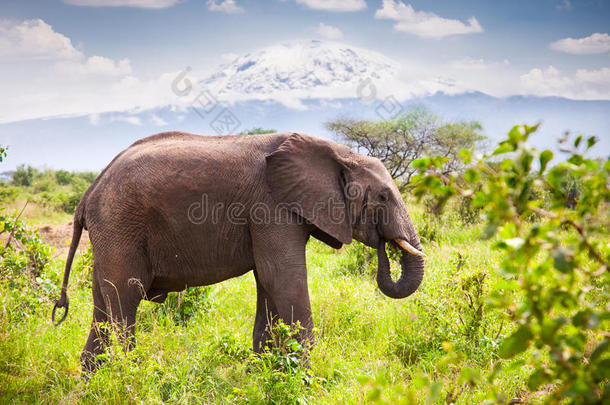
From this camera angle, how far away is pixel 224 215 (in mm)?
4648

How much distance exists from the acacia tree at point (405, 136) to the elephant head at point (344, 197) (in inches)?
429

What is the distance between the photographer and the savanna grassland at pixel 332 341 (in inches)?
65.6

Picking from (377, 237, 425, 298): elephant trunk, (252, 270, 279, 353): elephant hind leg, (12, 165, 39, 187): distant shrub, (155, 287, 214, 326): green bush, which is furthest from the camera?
(12, 165, 39, 187): distant shrub

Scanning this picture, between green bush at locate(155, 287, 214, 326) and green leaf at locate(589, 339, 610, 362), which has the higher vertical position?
green leaf at locate(589, 339, 610, 362)

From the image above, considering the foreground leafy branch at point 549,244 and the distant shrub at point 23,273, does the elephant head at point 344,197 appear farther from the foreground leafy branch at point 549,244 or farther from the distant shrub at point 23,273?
the distant shrub at point 23,273

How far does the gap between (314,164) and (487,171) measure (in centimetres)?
310

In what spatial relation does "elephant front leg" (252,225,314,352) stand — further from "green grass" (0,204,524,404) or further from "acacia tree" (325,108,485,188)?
"acacia tree" (325,108,485,188)

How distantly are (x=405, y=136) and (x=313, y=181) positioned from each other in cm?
1318

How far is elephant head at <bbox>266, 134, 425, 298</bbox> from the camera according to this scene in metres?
4.62

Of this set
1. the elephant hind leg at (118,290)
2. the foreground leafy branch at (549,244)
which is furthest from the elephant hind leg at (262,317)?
the foreground leafy branch at (549,244)

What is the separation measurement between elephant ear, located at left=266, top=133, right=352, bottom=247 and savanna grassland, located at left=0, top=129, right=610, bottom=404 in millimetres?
1092

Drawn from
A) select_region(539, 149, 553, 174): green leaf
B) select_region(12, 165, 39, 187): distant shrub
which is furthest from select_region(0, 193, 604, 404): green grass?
select_region(12, 165, 39, 187): distant shrub

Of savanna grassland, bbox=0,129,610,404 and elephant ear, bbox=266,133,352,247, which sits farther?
elephant ear, bbox=266,133,352,247

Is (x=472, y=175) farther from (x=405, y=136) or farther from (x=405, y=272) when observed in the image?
(x=405, y=136)
